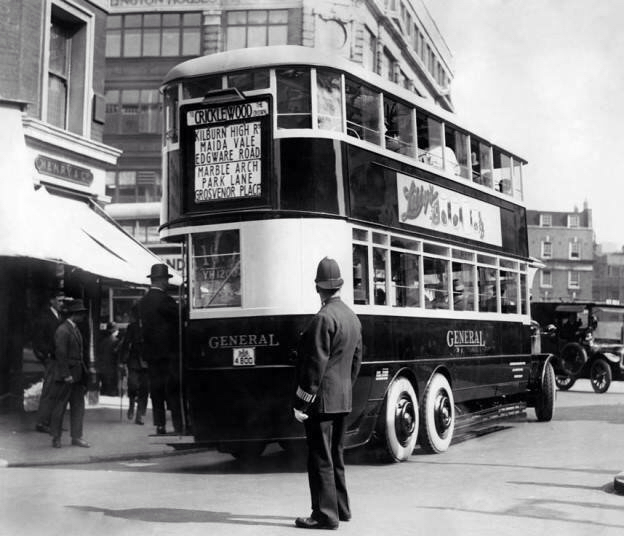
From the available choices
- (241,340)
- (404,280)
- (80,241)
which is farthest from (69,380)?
(404,280)

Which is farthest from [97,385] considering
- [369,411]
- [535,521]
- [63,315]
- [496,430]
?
[535,521]

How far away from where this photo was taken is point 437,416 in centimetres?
1104

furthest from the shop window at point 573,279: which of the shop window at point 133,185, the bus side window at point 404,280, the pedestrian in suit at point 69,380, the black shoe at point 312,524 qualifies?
the black shoe at point 312,524

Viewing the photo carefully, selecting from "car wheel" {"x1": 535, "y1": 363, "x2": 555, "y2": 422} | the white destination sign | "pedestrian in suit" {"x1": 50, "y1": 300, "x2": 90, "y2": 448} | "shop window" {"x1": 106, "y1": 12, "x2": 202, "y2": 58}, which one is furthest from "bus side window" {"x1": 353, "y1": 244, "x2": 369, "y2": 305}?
"shop window" {"x1": 106, "y1": 12, "x2": 202, "y2": 58}

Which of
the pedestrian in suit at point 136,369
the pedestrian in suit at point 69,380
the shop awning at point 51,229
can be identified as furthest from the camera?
the pedestrian in suit at point 136,369

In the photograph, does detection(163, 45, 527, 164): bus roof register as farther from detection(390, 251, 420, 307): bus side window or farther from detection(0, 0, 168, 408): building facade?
detection(0, 0, 168, 408): building facade

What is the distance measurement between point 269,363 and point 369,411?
1.29 m

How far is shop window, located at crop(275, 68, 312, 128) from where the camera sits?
938 centimetres

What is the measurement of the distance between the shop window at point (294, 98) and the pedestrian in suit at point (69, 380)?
4.00 metres

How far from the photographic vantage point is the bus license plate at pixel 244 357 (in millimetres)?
9086

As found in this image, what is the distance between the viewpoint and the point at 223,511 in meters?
7.08

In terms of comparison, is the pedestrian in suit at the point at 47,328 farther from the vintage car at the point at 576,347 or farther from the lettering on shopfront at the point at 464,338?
the vintage car at the point at 576,347

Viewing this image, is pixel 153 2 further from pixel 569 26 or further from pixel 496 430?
pixel 569 26

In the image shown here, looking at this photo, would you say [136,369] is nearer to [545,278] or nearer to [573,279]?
[573,279]
